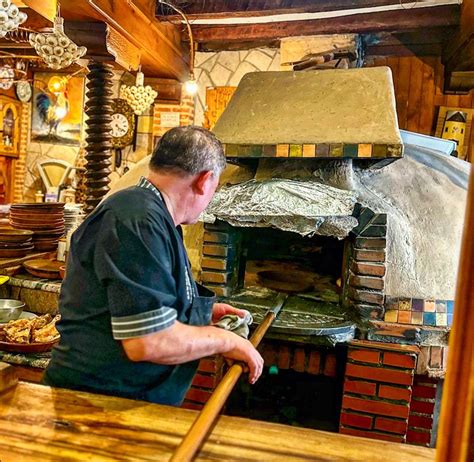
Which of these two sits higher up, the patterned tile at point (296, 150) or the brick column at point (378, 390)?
the patterned tile at point (296, 150)

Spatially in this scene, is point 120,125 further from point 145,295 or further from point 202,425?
point 202,425

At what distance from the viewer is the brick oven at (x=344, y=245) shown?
260 centimetres

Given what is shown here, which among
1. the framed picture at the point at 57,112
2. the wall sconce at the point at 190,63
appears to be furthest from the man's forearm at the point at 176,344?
the framed picture at the point at 57,112

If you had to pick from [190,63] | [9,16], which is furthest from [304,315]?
[190,63]

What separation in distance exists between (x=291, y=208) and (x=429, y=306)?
40.6 inches

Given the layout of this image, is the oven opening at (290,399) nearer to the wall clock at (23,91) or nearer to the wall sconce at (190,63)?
the wall sconce at (190,63)

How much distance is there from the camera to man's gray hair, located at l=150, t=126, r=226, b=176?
1.48 metres

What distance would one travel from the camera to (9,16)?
8.10 ft

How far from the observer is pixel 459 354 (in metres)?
0.41

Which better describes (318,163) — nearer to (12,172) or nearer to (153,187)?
(153,187)

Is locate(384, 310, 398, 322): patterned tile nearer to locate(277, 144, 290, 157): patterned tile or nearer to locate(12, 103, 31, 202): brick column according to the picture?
locate(277, 144, 290, 157): patterned tile

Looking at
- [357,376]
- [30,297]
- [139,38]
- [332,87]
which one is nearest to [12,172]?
[139,38]

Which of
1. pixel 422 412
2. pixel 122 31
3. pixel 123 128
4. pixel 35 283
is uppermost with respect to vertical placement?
pixel 122 31

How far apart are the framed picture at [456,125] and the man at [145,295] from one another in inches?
160
